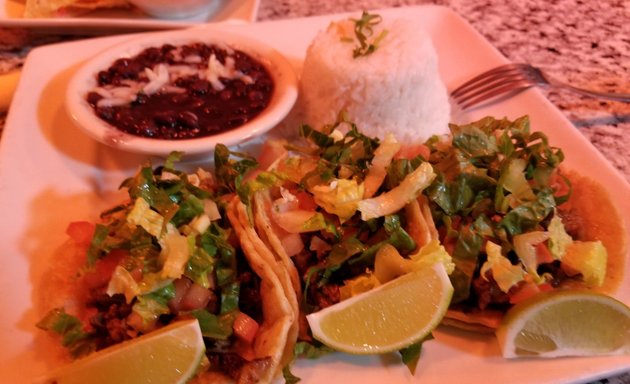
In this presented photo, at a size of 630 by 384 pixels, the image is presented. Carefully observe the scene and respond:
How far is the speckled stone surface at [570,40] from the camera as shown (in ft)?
8.77

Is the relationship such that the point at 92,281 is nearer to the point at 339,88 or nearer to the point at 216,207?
the point at 216,207

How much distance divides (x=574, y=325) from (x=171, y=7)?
259 cm

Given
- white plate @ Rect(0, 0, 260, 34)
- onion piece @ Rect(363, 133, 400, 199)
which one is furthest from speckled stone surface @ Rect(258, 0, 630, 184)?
onion piece @ Rect(363, 133, 400, 199)

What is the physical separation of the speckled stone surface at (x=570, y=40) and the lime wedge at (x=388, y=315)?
1.35 metres

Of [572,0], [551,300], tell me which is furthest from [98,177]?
[572,0]

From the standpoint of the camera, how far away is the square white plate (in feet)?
9.87

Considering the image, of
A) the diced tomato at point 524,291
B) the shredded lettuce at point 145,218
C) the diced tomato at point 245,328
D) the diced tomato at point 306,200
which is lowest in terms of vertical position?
the diced tomato at point 245,328

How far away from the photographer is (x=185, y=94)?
2.40 m

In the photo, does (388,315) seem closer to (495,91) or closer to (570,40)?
(495,91)

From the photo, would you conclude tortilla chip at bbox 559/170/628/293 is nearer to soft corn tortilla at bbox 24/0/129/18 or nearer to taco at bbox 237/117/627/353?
taco at bbox 237/117/627/353

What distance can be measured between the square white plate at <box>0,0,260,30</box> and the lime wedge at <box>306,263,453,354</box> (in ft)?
6.80

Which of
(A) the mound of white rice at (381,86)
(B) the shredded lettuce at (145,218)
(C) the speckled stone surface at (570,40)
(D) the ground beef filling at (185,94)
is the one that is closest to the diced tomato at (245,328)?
(B) the shredded lettuce at (145,218)

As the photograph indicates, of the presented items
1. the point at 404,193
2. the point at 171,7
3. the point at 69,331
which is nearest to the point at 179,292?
the point at 69,331

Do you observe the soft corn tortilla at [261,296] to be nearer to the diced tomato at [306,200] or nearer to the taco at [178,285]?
the taco at [178,285]
